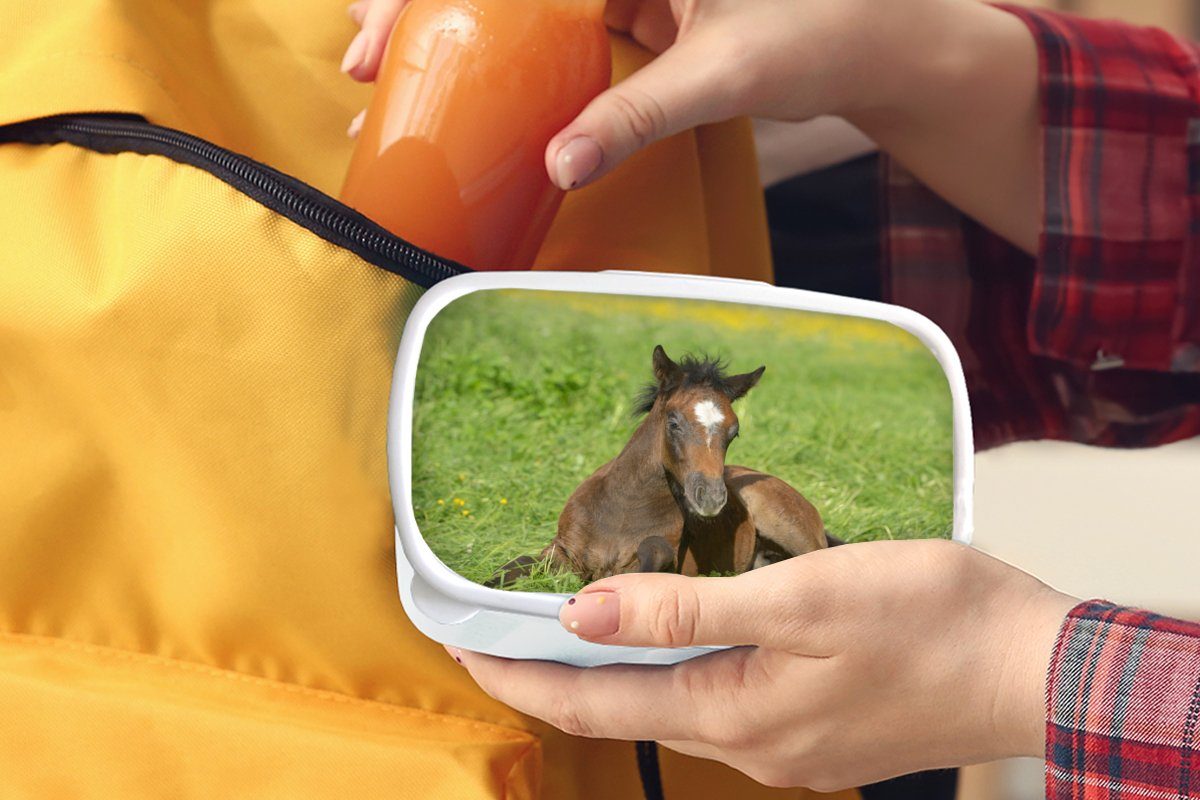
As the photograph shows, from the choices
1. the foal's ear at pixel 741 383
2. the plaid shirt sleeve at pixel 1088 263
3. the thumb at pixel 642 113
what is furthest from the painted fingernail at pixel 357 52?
the plaid shirt sleeve at pixel 1088 263

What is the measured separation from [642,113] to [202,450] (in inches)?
8.3

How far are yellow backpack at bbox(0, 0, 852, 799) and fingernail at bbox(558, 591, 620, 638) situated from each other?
9cm

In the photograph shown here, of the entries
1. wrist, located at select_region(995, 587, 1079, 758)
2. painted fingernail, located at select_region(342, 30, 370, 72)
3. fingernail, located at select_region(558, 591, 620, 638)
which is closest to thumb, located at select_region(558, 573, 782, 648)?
fingernail, located at select_region(558, 591, 620, 638)

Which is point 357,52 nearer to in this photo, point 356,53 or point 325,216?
point 356,53

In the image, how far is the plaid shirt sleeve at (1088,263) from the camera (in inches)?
22.0

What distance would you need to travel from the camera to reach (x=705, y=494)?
1.16 ft

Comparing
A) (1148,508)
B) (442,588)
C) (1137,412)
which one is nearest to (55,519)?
(442,588)

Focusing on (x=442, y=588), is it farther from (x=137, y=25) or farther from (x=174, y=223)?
(x=137, y=25)

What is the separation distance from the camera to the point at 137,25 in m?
0.43

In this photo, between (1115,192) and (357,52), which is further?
(1115,192)

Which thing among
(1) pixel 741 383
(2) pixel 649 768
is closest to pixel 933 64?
(1) pixel 741 383

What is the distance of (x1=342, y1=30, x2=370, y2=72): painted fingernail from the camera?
449 mm

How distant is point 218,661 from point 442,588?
5.2 inches

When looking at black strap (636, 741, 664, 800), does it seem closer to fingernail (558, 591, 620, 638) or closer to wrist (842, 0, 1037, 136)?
fingernail (558, 591, 620, 638)
